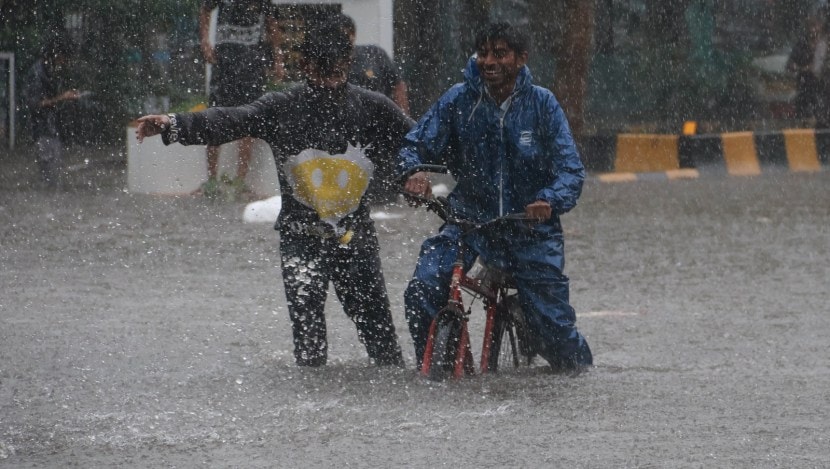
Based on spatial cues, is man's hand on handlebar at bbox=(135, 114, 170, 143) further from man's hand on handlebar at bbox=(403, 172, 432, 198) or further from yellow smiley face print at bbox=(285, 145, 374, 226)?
man's hand on handlebar at bbox=(403, 172, 432, 198)

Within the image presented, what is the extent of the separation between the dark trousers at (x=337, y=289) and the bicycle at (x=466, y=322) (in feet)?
1.62

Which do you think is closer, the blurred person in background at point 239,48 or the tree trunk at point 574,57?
the blurred person in background at point 239,48

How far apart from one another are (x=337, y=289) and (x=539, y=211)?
1261mm

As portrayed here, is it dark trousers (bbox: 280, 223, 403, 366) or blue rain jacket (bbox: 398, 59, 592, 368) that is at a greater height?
blue rain jacket (bbox: 398, 59, 592, 368)

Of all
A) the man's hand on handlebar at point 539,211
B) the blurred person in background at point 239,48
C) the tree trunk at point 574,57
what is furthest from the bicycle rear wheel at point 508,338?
the tree trunk at point 574,57

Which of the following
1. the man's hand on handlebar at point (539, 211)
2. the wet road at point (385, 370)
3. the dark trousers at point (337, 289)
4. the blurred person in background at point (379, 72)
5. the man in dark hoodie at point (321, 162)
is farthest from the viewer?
the blurred person in background at point (379, 72)

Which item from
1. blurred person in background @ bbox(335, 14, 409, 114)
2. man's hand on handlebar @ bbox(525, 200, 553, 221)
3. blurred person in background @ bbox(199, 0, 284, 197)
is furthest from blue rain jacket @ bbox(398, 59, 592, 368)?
blurred person in background @ bbox(199, 0, 284, 197)

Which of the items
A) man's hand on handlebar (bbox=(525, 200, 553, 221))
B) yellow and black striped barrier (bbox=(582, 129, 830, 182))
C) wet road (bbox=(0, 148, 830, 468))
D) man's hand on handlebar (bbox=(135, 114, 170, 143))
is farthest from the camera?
yellow and black striped barrier (bbox=(582, 129, 830, 182))

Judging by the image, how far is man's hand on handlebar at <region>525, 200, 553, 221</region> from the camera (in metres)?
6.60

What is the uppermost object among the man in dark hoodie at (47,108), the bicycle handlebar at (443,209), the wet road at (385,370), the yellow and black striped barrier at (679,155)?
the bicycle handlebar at (443,209)

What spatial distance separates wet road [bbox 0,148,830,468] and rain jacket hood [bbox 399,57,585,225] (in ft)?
2.56

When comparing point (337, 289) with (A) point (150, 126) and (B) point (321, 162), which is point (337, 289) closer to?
(B) point (321, 162)

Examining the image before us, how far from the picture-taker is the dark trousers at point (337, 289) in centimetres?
733

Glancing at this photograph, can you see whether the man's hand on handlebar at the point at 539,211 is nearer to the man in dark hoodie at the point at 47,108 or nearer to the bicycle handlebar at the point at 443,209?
the bicycle handlebar at the point at 443,209
